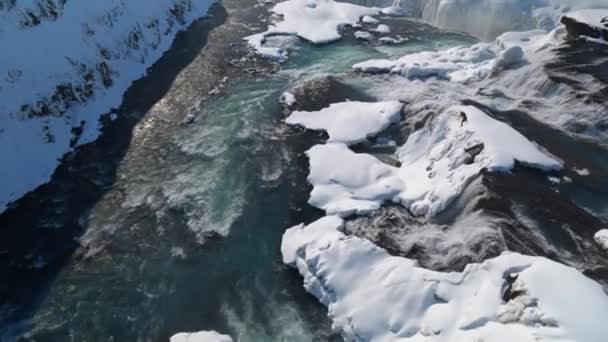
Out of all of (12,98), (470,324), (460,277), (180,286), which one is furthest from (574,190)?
(12,98)

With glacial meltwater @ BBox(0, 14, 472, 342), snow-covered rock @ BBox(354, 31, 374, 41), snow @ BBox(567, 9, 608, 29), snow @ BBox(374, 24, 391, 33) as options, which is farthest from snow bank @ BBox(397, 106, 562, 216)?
snow @ BBox(374, 24, 391, 33)

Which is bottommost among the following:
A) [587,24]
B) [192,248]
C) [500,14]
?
[192,248]

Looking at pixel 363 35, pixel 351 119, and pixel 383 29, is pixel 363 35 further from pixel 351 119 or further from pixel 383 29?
pixel 351 119

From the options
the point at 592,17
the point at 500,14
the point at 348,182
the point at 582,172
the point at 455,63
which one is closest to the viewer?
the point at 582,172

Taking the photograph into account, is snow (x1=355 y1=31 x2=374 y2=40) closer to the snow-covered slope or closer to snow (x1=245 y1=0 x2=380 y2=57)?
snow (x1=245 y1=0 x2=380 y2=57)

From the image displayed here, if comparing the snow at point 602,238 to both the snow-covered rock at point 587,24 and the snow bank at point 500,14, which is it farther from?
the snow bank at point 500,14

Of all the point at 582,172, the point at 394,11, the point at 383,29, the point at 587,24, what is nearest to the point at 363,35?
the point at 383,29
